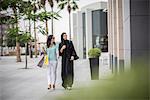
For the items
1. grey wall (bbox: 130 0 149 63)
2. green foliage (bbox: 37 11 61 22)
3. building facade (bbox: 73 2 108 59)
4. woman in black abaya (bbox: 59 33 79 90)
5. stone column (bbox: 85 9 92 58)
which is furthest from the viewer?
stone column (bbox: 85 9 92 58)

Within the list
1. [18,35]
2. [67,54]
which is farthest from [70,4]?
[67,54]

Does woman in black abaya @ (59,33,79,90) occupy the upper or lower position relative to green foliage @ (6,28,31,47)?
lower

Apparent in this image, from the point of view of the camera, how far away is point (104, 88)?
5.79ft

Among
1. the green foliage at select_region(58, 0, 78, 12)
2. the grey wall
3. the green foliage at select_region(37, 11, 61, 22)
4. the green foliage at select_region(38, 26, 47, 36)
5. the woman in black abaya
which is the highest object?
the green foliage at select_region(58, 0, 78, 12)

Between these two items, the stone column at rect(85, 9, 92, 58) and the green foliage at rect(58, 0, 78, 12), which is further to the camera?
the green foliage at rect(58, 0, 78, 12)

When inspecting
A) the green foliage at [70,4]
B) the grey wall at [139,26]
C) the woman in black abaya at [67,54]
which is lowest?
the woman in black abaya at [67,54]

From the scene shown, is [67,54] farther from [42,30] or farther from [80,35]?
[80,35]

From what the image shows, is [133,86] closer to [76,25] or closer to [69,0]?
[76,25]

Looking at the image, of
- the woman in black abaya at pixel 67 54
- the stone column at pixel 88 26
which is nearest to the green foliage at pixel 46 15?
the woman in black abaya at pixel 67 54

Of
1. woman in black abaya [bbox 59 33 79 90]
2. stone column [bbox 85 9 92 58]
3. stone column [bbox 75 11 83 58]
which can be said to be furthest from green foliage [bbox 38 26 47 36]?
stone column [bbox 75 11 83 58]

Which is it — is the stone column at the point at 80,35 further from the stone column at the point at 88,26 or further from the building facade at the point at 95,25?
the stone column at the point at 88,26

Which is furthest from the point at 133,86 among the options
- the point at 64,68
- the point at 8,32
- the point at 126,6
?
the point at 8,32

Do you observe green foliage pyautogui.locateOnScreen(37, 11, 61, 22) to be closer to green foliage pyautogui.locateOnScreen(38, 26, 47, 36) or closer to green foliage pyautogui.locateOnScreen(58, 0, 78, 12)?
green foliage pyautogui.locateOnScreen(38, 26, 47, 36)

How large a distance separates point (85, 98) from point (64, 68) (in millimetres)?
9787
